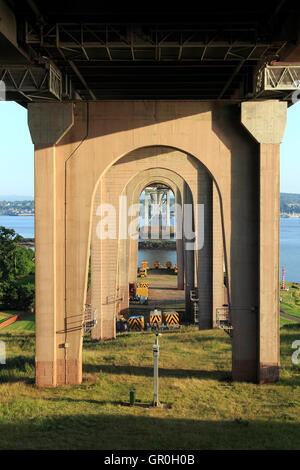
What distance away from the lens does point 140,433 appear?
1327cm

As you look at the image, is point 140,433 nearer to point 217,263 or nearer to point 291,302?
point 217,263

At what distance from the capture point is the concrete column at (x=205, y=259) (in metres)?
31.3

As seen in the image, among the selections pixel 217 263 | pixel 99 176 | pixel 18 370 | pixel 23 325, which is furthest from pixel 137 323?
pixel 99 176

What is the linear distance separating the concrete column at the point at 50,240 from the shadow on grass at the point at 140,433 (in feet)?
12.2

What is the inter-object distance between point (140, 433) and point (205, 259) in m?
19.6

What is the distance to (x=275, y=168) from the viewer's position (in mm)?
18109

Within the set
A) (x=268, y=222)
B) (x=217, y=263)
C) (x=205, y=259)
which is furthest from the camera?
(x=205, y=259)

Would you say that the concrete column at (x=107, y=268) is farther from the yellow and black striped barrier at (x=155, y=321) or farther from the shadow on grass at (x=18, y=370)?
the shadow on grass at (x=18, y=370)

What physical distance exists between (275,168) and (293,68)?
12.3ft

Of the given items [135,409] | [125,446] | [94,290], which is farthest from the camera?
[94,290]

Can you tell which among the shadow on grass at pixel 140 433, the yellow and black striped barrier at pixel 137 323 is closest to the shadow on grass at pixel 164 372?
the shadow on grass at pixel 140 433

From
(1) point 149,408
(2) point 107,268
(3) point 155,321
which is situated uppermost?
(2) point 107,268

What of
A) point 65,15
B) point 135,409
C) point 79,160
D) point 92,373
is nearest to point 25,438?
point 135,409

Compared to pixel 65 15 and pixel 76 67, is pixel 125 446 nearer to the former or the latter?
pixel 65 15
